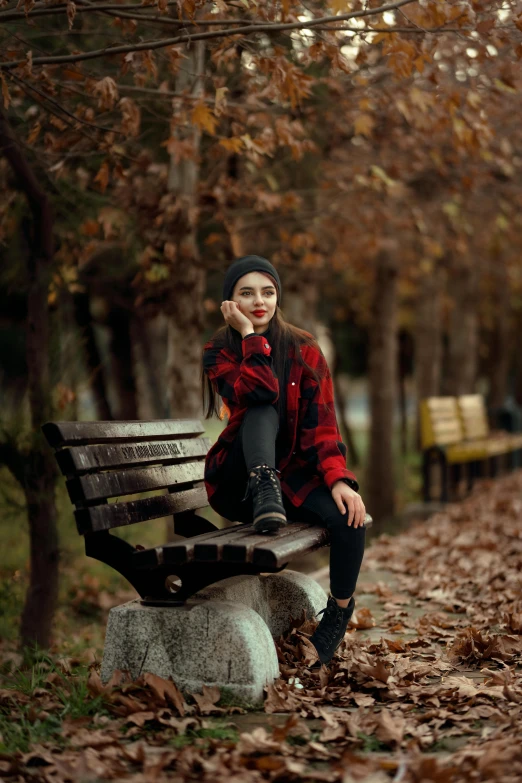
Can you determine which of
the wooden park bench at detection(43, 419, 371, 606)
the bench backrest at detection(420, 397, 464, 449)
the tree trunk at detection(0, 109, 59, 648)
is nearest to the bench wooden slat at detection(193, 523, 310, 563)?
the wooden park bench at detection(43, 419, 371, 606)

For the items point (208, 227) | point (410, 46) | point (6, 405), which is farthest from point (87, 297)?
point (410, 46)

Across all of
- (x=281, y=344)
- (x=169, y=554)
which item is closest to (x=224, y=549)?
(x=169, y=554)

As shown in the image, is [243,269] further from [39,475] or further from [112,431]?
[39,475]

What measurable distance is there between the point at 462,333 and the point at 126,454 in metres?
14.9

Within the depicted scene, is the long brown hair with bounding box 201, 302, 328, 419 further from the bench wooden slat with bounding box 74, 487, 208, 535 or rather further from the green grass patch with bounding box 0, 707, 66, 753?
the green grass patch with bounding box 0, 707, 66, 753

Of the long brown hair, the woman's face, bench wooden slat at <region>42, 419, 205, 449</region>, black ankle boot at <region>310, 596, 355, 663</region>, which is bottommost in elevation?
black ankle boot at <region>310, 596, 355, 663</region>

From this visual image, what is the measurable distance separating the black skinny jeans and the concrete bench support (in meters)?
0.43

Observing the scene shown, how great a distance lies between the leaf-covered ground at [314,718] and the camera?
3.12 m

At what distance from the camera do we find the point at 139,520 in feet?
14.0

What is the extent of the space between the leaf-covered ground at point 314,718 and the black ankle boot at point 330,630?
74 mm

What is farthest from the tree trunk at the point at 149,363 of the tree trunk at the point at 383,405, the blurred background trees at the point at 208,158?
the tree trunk at the point at 383,405

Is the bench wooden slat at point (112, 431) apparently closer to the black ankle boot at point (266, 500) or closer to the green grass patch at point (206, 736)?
the black ankle boot at point (266, 500)

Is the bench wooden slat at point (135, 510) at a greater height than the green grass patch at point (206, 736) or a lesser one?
greater

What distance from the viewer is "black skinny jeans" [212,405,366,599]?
4.15m
